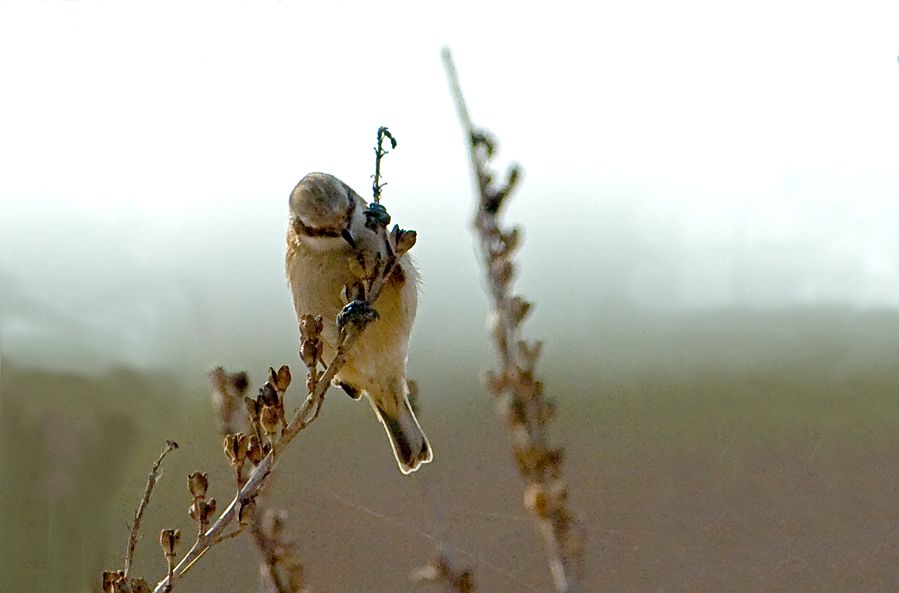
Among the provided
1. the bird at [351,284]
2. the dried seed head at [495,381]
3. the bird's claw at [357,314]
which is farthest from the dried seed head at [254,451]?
the bird at [351,284]

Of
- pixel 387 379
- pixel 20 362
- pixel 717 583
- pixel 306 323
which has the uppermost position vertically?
pixel 306 323

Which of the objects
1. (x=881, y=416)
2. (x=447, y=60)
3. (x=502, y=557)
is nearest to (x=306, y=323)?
(x=447, y=60)

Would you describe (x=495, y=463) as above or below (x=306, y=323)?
below

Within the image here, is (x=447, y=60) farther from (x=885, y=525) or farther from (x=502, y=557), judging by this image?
(x=885, y=525)

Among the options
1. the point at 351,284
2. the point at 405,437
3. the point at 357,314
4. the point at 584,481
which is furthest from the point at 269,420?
the point at 584,481

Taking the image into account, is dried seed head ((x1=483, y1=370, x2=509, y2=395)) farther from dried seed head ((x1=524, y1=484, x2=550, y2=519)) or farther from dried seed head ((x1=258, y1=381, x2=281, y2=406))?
dried seed head ((x1=258, y1=381, x2=281, y2=406))

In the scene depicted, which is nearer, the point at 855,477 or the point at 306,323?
the point at 306,323
